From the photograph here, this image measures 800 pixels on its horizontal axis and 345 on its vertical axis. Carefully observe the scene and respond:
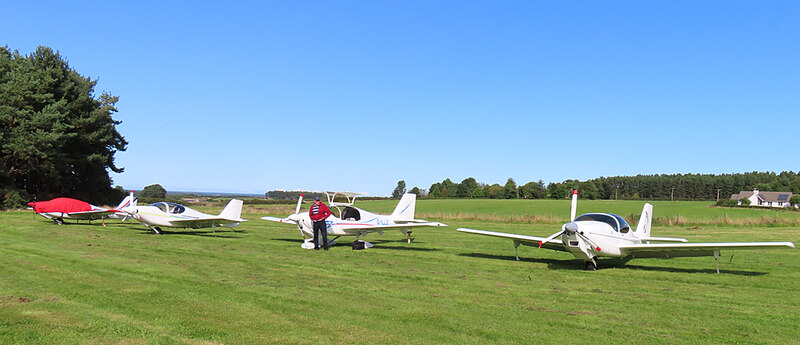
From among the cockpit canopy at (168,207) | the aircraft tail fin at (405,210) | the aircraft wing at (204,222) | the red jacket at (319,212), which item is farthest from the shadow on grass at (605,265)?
the cockpit canopy at (168,207)

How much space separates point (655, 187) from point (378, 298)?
5800 inches

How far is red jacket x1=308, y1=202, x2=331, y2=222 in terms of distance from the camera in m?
14.7

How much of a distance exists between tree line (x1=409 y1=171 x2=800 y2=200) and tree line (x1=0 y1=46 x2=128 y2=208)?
8581 centimetres

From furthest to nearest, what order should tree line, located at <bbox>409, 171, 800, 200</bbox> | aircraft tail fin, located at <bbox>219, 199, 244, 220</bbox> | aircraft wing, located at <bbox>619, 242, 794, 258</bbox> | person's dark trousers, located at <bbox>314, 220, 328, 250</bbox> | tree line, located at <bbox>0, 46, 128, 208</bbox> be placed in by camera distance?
tree line, located at <bbox>409, 171, 800, 200</bbox>, tree line, located at <bbox>0, 46, 128, 208</bbox>, aircraft tail fin, located at <bbox>219, 199, 244, 220</bbox>, person's dark trousers, located at <bbox>314, 220, 328, 250</bbox>, aircraft wing, located at <bbox>619, 242, 794, 258</bbox>

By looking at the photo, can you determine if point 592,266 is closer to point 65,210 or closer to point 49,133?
point 65,210

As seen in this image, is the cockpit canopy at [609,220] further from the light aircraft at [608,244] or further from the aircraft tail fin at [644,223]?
the aircraft tail fin at [644,223]

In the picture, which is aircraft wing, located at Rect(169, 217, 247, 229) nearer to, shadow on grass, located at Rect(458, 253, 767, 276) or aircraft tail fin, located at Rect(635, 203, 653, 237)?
shadow on grass, located at Rect(458, 253, 767, 276)

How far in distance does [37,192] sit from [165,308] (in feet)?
135

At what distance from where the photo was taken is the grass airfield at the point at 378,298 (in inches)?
219

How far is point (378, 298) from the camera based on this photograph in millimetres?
7602

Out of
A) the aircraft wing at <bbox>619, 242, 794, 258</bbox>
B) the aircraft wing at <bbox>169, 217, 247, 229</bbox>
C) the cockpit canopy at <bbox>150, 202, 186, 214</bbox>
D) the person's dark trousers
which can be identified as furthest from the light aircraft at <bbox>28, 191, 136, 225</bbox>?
the aircraft wing at <bbox>619, 242, 794, 258</bbox>

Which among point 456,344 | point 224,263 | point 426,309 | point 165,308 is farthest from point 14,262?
point 456,344

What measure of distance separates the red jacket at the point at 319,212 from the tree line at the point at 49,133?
28.5m

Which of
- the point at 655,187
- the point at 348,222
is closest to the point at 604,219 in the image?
the point at 348,222
